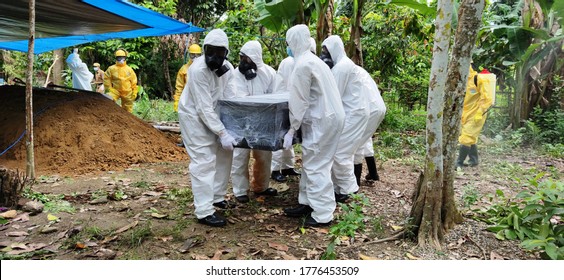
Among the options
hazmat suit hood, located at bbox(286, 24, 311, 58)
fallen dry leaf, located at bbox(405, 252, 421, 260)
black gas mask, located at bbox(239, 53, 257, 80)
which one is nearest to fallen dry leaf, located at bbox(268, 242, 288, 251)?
fallen dry leaf, located at bbox(405, 252, 421, 260)

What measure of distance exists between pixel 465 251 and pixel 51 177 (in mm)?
4584

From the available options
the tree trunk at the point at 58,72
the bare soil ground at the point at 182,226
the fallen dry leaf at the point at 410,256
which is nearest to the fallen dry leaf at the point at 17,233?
the bare soil ground at the point at 182,226

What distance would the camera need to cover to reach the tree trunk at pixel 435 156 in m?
2.90

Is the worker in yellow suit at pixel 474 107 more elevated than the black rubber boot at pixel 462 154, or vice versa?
the worker in yellow suit at pixel 474 107

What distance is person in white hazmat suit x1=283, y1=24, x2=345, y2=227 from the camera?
3.41m

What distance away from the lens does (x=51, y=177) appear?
4.99 metres

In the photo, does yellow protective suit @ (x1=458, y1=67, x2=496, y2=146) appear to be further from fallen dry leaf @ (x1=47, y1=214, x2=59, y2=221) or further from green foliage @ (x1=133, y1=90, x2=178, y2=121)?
green foliage @ (x1=133, y1=90, x2=178, y2=121)

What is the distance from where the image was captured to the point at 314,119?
353 cm

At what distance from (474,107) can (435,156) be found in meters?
3.25

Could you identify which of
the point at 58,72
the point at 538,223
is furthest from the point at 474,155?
the point at 58,72

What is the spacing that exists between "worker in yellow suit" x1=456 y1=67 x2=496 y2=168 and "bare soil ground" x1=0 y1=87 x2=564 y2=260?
2.39ft

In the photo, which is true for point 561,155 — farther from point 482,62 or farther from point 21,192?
point 21,192

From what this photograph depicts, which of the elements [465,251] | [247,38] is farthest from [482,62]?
[465,251]

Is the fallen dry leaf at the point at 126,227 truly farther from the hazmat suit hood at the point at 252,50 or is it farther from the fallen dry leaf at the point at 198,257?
the hazmat suit hood at the point at 252,50
